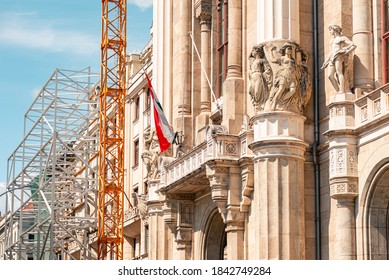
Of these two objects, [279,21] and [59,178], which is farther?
[59,178]

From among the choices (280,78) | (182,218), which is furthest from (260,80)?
(182,218)

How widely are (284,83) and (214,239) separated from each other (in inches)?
435

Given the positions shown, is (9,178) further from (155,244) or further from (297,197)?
(297,197)

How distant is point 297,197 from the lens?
107ft

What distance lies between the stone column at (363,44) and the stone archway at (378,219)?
331cm

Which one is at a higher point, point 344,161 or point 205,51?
point 205,51

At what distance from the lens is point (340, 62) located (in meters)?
31.6

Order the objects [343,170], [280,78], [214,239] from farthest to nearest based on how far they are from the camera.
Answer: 1. [214,239]
2. [280,78]
3. [343,170]

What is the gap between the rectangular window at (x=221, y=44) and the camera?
139 feet

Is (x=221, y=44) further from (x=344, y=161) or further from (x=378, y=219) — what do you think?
(x=378, y=219)

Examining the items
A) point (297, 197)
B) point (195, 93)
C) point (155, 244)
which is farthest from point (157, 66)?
point (297, 197)

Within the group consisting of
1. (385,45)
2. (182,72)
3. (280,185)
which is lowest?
(280,185)

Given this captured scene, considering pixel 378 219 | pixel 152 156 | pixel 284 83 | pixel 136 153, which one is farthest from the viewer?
pixel 136 153

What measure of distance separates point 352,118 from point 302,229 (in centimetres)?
415
